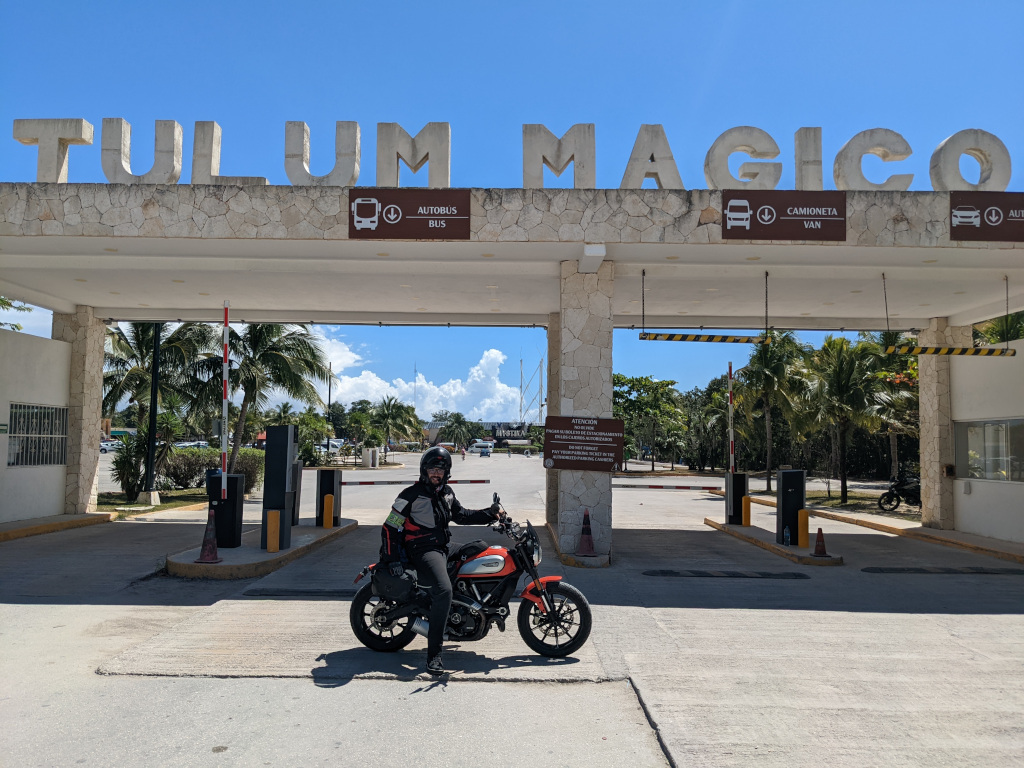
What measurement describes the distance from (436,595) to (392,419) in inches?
2429

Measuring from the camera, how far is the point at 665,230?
10.5 metres

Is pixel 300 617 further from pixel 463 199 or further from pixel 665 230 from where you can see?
pixel 665 230

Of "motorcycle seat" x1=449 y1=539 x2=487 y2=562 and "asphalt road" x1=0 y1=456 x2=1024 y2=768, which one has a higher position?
"motorcycle seat" x1=449 y1=539 x2=487 y2=562

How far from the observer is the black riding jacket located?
5.89 meters

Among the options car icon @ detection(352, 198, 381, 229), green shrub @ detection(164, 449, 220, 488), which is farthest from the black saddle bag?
green shrub @ detection(164, 449, 220, 488)

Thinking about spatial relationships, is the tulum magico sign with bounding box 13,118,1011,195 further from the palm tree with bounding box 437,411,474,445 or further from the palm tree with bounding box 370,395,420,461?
the palm tree with bounding box 437,411,474,445

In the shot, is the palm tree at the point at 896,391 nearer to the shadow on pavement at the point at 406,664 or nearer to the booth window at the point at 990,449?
the booth window at the point at 990,449

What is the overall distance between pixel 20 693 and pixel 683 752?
446 centimetres

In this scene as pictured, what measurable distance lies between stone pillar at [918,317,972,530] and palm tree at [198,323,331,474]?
57.1 ft

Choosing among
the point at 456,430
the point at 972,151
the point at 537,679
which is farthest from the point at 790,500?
the point at 456,430

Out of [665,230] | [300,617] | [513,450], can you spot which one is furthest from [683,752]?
[513,450]

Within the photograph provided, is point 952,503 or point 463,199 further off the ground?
point 463,199

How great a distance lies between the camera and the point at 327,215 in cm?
1044

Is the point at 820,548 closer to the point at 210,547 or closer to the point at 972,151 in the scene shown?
the point at 972,151
